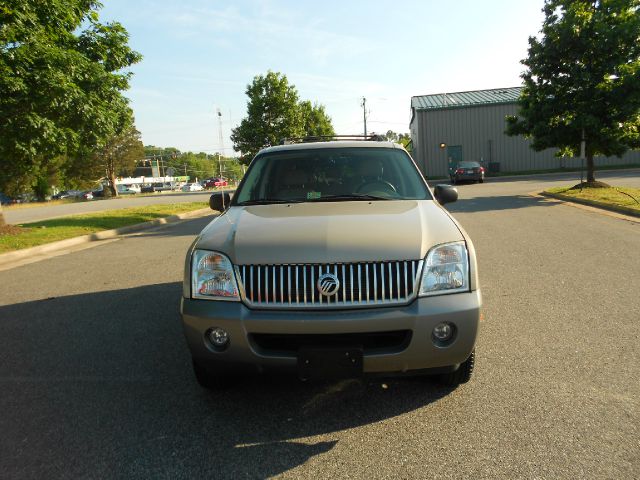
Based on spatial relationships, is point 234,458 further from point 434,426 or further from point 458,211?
point 458,211

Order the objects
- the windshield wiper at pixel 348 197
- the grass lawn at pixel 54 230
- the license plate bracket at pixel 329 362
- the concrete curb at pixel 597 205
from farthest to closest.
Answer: the concrete curb at pixel 597 205
the grass lawn at pixel 54 230
the windshield wiper at pixel 348 197
the license plate bracket at pixel 329 362

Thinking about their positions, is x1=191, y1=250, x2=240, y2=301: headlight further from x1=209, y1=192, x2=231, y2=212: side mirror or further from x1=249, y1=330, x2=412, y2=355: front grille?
x1=209, y1=192, x2=231, y2=212: side mirror

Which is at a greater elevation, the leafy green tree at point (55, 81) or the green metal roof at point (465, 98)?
the green metal roof at point (465, 98)

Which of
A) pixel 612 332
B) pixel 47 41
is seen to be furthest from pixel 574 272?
pixel 47 41

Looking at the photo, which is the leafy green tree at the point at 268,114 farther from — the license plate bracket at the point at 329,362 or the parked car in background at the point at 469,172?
the license plate bracket at the point at 329,362

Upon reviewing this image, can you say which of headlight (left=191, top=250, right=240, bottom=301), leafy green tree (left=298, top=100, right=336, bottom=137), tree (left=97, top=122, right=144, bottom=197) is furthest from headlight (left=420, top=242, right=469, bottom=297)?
tree (left=97, top=122, right=144, bottom=197)

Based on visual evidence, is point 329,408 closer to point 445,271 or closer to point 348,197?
point 445,271

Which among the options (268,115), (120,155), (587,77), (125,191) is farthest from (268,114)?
(125,191)

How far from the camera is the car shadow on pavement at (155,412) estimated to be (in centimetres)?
245

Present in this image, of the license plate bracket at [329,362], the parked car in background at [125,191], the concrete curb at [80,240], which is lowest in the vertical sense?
the concrete curb at [80,240]

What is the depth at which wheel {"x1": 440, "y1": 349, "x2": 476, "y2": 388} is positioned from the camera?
118 inches

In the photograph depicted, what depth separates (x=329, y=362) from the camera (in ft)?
8.21

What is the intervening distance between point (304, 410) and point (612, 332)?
2.78 m

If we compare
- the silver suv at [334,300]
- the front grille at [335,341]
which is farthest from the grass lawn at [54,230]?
the front grille at [335,341]
